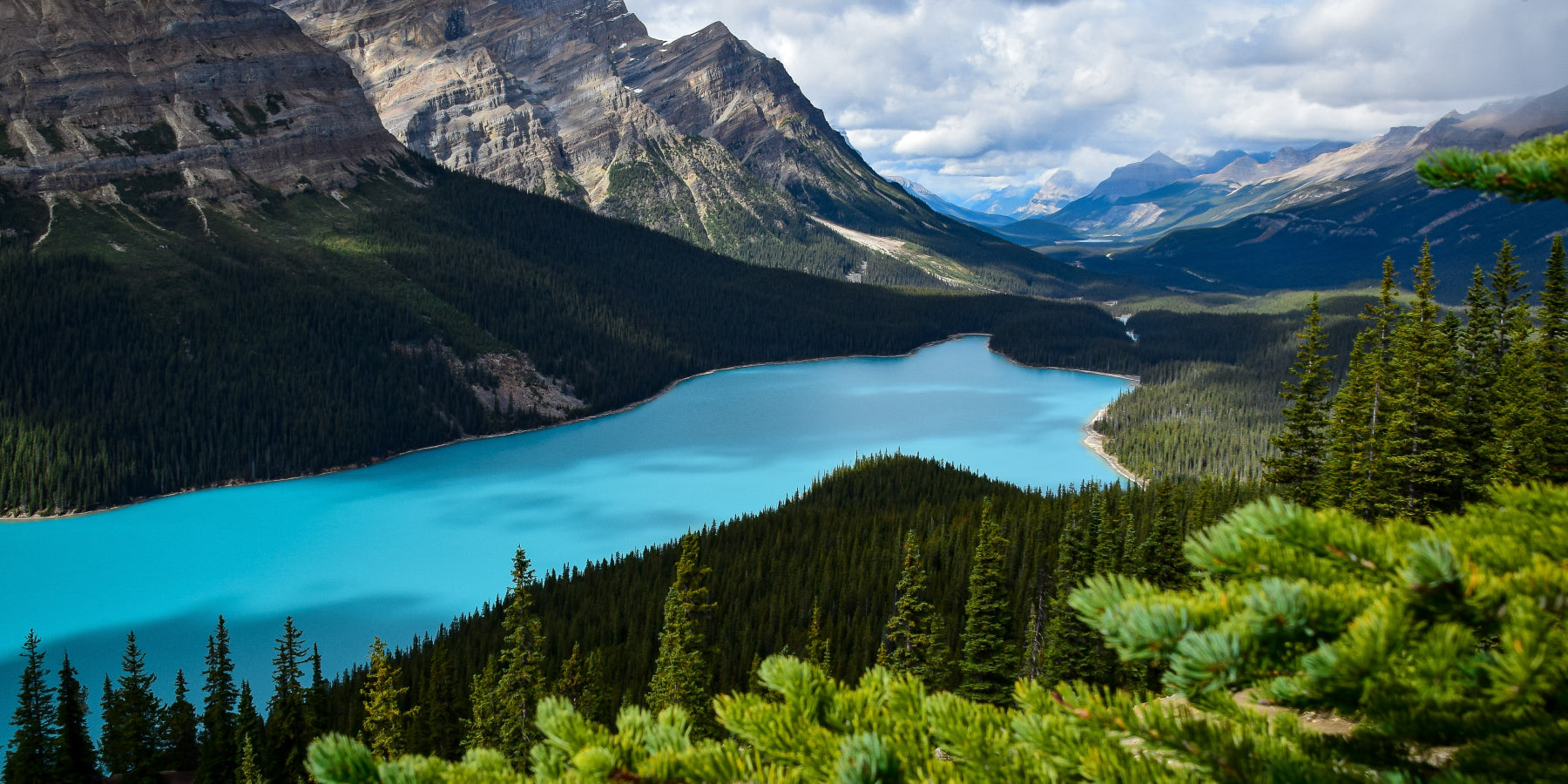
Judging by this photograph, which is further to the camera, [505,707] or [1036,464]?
[1036,464]

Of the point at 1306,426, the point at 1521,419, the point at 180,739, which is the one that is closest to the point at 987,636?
the point at 1306,426

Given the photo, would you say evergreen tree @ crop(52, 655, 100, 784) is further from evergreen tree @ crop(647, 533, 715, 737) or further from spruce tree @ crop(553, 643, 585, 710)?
evergreen tree @ crop(647, 533, 715, 737)

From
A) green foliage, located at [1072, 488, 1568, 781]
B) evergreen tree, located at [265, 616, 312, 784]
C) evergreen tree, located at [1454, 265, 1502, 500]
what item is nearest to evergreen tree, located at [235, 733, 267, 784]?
evergreen tree, located at [265, 616, 312, 784]

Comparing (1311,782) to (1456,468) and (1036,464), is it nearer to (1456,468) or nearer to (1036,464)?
(1456,468)

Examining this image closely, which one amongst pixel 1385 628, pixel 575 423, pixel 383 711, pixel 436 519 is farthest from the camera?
pixel 575 423

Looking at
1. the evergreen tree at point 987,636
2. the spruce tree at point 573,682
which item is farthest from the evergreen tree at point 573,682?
the evergreen tree at point 987,636

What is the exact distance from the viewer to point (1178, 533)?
38.5 metres

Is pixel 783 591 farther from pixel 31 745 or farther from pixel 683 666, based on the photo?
pixel 31 745

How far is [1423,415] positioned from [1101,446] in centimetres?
8290

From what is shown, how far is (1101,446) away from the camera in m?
114

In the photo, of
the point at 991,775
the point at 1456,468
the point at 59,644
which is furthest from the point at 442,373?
the point at 991,775

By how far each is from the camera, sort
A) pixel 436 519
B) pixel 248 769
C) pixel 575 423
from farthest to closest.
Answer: pixel 575 423 < pixel 436 519 < pixel 248 769

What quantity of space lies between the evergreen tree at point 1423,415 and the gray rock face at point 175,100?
469ft

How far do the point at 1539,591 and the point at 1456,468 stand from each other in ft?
120
